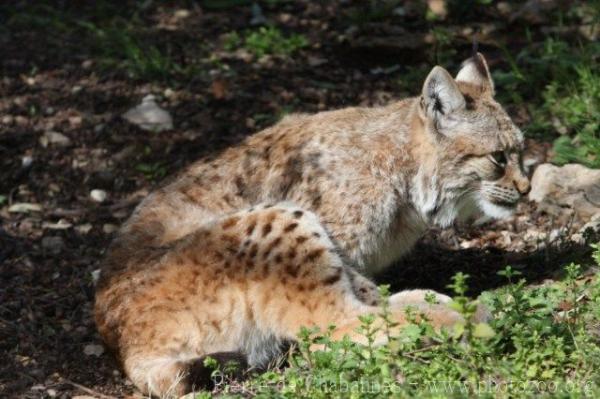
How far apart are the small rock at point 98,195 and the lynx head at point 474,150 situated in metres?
2.76

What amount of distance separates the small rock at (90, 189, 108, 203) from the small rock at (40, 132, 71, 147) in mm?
625

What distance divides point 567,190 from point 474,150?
1238 mm

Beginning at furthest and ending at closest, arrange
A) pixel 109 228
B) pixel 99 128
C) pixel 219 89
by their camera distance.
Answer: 1. pixel 219 89
2. pixel 99 128
3. pixel 109 228

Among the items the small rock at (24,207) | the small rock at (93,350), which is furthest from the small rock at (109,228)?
the small rock at (93,350)

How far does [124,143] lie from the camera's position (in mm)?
8297

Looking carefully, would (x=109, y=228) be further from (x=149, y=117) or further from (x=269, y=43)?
(x=269, y=43)

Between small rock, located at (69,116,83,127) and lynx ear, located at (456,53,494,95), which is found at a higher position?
lynx ear, located at (456,53,494,95)

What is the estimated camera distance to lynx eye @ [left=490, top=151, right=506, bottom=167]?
6074 mm

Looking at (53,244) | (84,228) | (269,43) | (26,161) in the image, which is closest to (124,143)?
(26,161)

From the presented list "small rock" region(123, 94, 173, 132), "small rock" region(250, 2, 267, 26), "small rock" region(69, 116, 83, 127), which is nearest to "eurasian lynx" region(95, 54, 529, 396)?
"small rock" region(123, 94, 173, 132)

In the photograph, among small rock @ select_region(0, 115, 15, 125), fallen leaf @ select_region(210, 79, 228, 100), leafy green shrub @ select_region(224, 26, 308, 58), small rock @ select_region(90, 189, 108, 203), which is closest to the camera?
small rock @ select_region(90, 189, 108, 203)

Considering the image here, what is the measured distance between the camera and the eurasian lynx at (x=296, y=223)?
17.4 feet

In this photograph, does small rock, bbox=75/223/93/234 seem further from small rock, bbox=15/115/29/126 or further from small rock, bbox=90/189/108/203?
small rock, bbox=15/115/29/126

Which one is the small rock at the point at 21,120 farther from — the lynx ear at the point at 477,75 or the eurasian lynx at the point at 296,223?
the lynx ear at the point at 477,75
